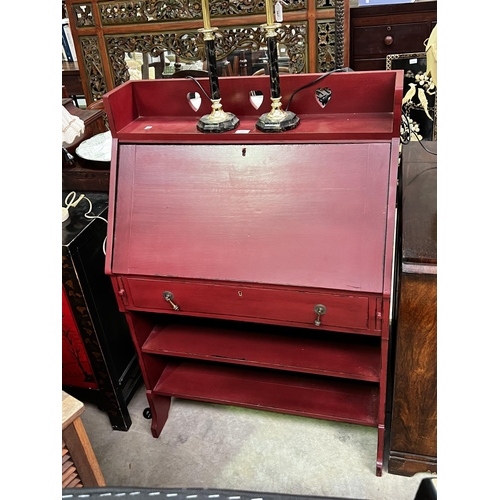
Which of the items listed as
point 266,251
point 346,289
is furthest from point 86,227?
point 346,289

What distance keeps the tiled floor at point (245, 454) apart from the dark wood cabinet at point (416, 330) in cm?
12

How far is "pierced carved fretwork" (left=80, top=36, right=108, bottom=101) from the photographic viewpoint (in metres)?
3.35

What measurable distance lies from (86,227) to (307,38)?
2.16 metres

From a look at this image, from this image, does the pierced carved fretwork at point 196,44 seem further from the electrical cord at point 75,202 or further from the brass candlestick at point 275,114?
the brass candlestick at point 275,114

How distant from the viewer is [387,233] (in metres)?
1.13

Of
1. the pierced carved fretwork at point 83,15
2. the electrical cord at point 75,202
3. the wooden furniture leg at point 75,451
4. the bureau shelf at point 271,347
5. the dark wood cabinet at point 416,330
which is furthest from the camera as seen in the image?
the pierced carved fretwork at point 83,15

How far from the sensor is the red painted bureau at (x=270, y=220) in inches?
45.8

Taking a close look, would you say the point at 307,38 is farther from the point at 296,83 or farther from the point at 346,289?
the point at 346,289

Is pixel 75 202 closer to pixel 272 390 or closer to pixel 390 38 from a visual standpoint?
pixel 272 390

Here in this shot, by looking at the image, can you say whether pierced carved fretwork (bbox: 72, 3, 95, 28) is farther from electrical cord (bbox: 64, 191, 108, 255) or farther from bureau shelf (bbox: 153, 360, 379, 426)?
bureau shelf (bbox: 153, 360, 379, 426)

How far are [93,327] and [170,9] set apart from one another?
8.02 feet

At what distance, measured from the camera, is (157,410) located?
5.45 feet

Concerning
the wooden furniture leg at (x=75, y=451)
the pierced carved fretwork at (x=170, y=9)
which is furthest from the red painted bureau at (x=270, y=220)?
the pierced carved fretwork at (x=170, y=9)

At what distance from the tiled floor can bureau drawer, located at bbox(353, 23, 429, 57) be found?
2.64 metres
